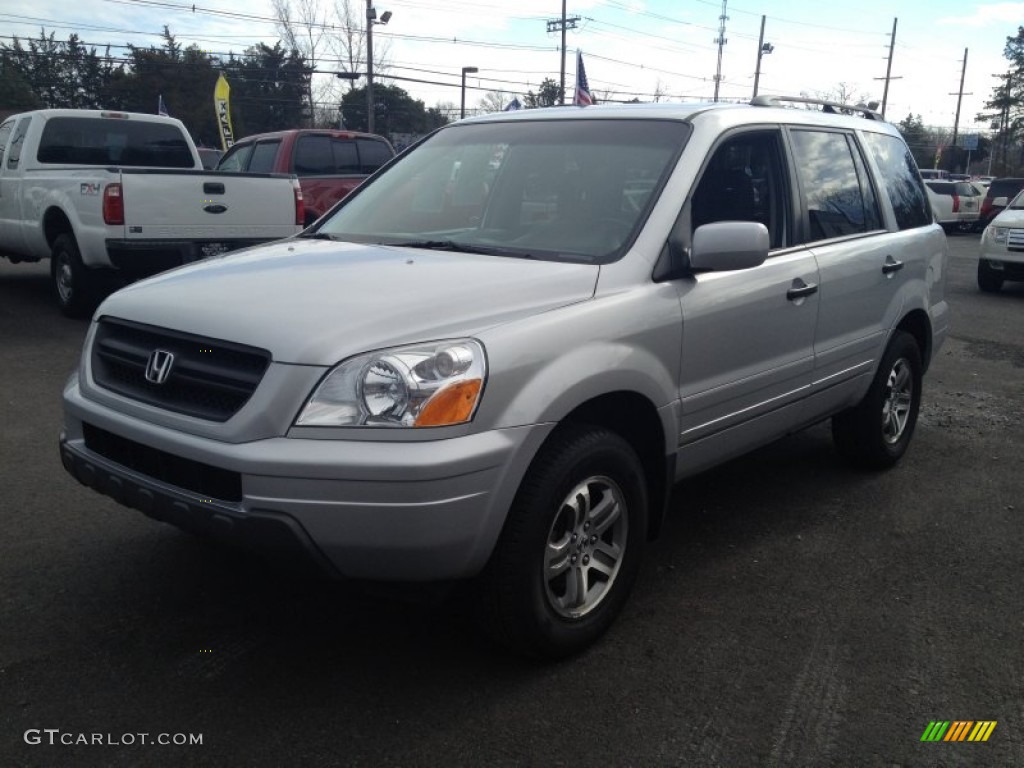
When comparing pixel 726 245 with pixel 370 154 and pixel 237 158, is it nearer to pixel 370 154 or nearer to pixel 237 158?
pixel 370 154

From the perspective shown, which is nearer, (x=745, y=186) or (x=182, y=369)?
(x=182, y=369)

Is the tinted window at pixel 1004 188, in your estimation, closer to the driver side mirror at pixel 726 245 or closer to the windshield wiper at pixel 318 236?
the driver side mirror at pixel 726 245

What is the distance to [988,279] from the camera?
13820 millimetres

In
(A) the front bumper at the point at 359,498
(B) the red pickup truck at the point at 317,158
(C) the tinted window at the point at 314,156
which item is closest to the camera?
A: (A) the front bumper at the point at 359,498

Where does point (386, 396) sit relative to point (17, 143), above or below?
below

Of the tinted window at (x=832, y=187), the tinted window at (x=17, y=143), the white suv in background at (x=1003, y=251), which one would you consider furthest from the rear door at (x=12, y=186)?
the white suv in background at (x=1003, y=251)

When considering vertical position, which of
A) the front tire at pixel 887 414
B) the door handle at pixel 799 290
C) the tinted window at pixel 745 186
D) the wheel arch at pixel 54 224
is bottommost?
the front tire at pixel 887 414

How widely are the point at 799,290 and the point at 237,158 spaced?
1072cm

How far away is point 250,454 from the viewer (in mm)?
2590

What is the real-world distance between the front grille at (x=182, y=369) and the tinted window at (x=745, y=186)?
1.80 meters

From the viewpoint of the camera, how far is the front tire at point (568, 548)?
9.23ft

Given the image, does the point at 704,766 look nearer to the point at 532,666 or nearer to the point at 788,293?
the point at 532,666

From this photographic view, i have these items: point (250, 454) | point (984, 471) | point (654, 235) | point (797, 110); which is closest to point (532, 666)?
point (250, 454)

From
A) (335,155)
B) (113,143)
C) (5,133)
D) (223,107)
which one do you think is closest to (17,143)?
(5,133)
